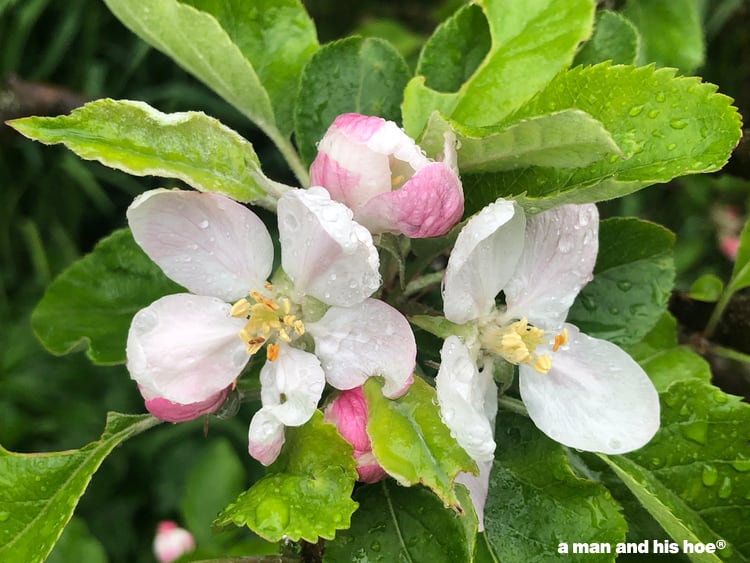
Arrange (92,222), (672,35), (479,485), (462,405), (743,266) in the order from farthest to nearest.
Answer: (92,222) → (672,35) → (743,266) → (479,485) → (462,405)

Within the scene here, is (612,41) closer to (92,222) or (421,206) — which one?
(421,206)

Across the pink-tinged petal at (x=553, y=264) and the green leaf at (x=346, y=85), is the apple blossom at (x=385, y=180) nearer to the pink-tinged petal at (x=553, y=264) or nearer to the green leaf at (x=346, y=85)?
the pink-tinged petal at (x=553, y=264)

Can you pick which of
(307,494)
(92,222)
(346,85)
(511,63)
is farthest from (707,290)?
(92,222)

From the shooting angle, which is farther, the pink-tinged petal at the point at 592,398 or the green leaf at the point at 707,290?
the green leaf at the point at 707,290

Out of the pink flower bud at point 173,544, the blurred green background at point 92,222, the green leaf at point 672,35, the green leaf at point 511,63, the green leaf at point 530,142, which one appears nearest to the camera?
the green leaf at point 530,142

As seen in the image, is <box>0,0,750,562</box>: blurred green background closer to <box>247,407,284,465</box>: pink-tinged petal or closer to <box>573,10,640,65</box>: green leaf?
<box>573,10,640,65</box>: green leaf

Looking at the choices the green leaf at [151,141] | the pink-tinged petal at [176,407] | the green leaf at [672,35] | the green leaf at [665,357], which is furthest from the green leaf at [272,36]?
the green leaf at [672,35]

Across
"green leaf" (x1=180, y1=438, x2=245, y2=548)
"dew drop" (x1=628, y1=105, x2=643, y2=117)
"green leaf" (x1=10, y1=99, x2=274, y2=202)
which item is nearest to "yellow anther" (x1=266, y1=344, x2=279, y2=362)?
"green leaf" (x1=10, y1=99, x2=274, y2=202)
